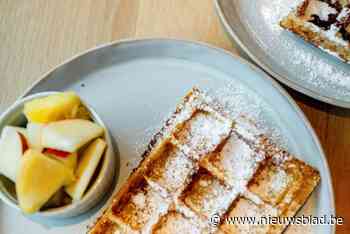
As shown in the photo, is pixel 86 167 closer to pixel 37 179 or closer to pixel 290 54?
pixel 37 179

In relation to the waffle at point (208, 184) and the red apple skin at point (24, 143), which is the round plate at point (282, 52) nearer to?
the waffle at point (208, 184)

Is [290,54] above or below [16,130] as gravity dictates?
above

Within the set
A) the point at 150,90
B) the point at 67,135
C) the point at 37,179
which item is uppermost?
the point at 150,90

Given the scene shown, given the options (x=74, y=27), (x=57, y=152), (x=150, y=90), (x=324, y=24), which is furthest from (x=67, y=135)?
(x=324, y=24)

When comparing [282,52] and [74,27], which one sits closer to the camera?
[282,52]

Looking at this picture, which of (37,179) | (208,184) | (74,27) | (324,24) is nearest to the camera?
(37,179)

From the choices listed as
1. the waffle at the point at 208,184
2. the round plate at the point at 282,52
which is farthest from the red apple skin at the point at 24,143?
the round plate at the point at 282,52
